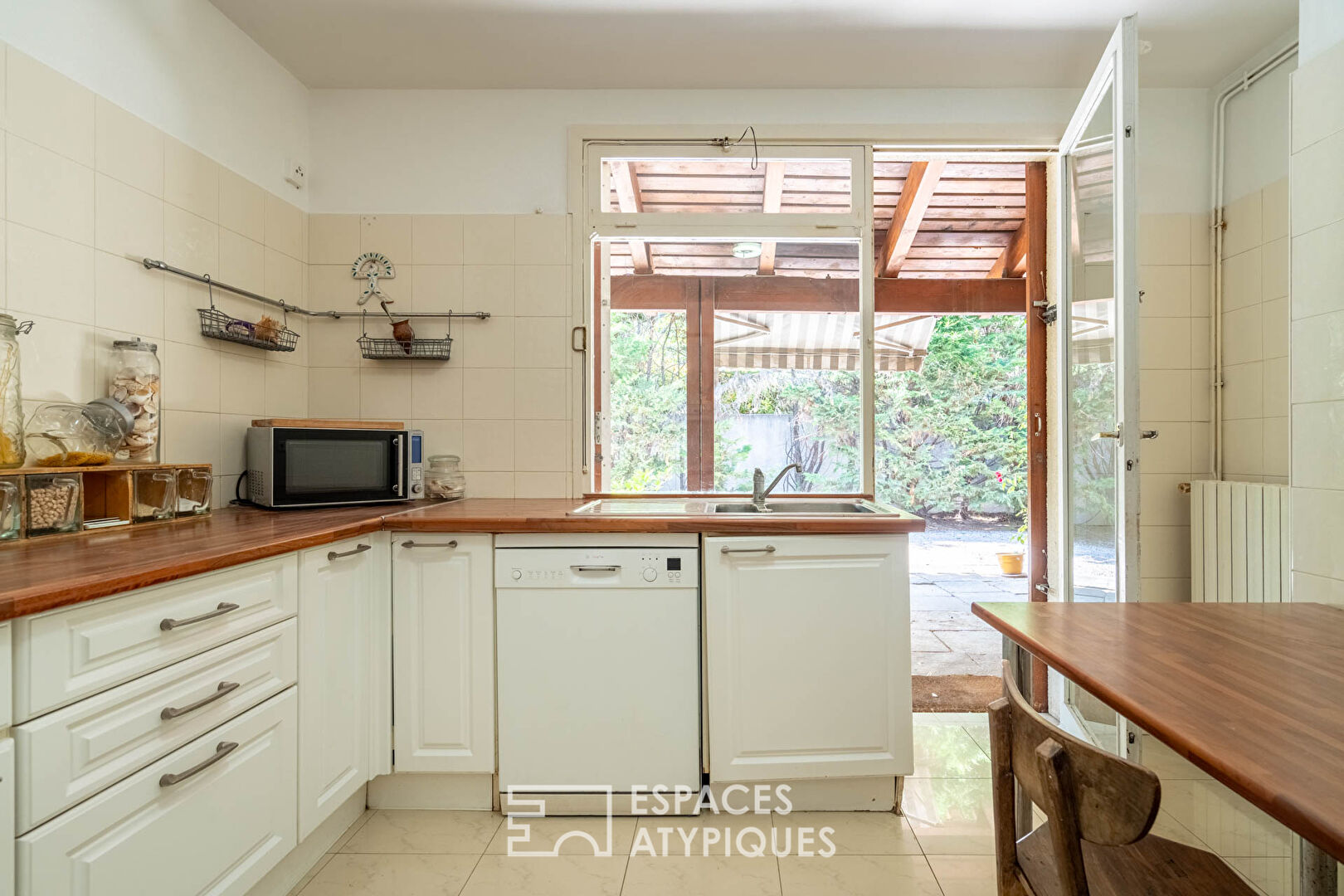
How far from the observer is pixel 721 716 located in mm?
1966

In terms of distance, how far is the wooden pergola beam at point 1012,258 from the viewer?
3.81 m

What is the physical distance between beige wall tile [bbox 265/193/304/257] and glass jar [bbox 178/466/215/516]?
947 mm

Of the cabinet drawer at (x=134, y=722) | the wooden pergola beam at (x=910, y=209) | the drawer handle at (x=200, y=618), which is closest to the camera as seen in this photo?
the cabinet drawer at (x=134, y=722)

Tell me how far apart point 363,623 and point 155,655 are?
0.70 m

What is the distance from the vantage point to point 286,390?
2.51 metres

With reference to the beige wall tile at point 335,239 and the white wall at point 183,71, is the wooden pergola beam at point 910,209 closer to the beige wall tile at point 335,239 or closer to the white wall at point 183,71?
the beige wall tile at point 335,239

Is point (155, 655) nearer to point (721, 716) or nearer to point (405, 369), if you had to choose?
point (721, 716)

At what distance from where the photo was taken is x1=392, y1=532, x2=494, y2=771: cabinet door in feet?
6.49

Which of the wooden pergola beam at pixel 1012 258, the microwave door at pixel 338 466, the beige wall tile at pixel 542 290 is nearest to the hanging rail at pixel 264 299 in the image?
the beige wall tile at pixel 542 290

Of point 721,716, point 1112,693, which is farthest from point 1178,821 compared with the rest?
point 1112,693

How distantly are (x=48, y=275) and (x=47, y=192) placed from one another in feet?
0.66

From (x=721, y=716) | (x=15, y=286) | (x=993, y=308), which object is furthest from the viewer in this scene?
(x=993, y=308)

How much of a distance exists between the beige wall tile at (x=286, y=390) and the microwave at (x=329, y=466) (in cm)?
29

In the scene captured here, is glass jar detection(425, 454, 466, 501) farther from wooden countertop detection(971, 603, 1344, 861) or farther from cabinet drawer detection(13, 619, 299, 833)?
wooden countertop detection(971, 603, 1344, 861)
